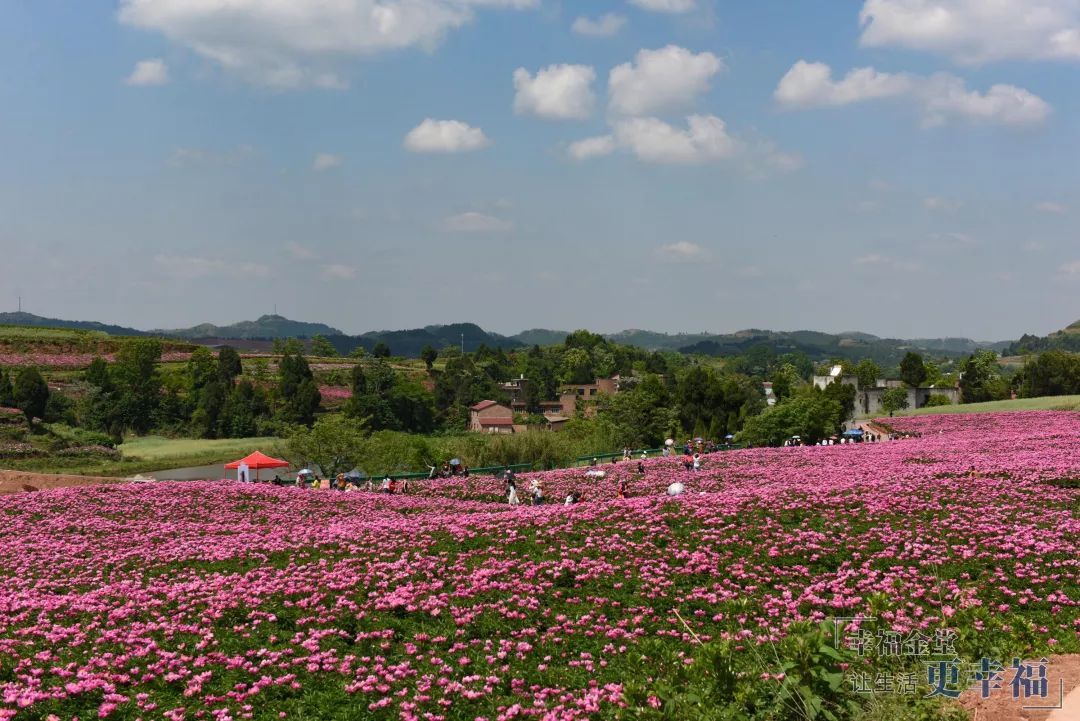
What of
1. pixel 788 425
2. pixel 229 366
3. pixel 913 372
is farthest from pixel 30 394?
pixel 913 372

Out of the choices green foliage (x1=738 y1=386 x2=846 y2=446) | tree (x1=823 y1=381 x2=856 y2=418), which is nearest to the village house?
tree (x1=823 y1=381 x2=856 y2=418)

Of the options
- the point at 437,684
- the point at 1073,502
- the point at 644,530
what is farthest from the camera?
the point at 1073,502

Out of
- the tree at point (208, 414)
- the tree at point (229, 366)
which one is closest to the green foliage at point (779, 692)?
the tree at point (208, 414)

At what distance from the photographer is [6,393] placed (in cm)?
11750

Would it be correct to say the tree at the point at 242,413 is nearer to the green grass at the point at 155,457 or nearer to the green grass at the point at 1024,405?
the green grass at the point at 155,457

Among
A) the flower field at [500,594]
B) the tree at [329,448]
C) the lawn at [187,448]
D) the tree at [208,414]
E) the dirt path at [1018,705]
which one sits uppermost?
the dirt path at [1018,705]

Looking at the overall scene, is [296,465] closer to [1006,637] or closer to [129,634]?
[129,634]

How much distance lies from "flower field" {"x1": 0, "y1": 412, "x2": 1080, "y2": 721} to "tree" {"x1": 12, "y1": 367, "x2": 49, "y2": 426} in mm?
102506

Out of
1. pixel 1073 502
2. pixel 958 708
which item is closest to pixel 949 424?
pixel 1073 502

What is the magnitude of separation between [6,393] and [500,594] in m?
125

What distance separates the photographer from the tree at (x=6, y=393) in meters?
115

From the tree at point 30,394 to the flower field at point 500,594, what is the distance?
103 metres

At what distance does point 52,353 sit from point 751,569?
16564 cm

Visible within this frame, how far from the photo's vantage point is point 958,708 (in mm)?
9500
